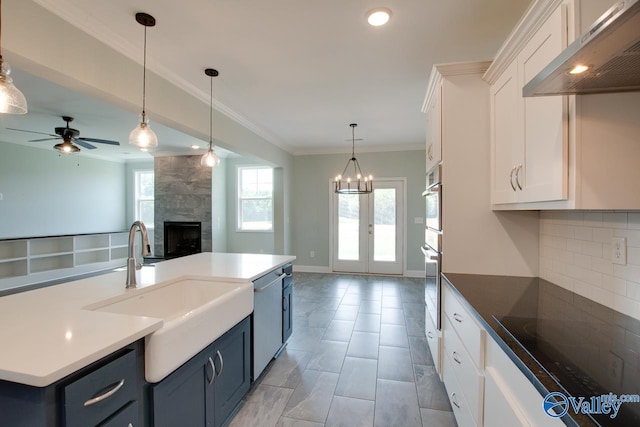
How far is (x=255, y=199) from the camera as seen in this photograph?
678 cm

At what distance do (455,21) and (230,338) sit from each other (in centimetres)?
261

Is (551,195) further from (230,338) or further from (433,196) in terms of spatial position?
(230,338)

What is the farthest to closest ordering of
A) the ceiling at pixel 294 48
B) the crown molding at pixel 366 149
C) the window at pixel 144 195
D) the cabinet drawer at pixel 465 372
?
the window at pixel 144 195 < the crown molding at pixel 366 149 < the ceiling at pixel 294 48 < the cabinet drawer at pixel 465 372

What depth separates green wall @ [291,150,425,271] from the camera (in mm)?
5805

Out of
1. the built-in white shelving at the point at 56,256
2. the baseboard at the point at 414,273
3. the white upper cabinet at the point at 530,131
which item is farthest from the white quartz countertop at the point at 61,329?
the built-in white shelving at the point at 56,256

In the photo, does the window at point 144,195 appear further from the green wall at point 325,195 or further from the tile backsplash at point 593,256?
the tile backsplash at point 593,256

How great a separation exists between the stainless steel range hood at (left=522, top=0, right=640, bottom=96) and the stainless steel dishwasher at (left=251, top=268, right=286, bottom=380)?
200cm

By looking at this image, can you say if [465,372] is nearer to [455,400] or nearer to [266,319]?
[455,400]

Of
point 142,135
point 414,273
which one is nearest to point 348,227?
point 414,273

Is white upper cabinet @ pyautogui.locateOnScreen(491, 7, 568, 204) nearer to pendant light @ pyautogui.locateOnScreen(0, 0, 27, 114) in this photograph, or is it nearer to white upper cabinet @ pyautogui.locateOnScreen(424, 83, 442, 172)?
white upper cabinet @ pyautogui.locateOnScreen(424, 83, 442, 172)

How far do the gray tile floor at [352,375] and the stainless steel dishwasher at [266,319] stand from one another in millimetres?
203

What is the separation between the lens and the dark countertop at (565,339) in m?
0.76

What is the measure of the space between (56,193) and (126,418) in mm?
7158

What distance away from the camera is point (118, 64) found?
2.16 metres
